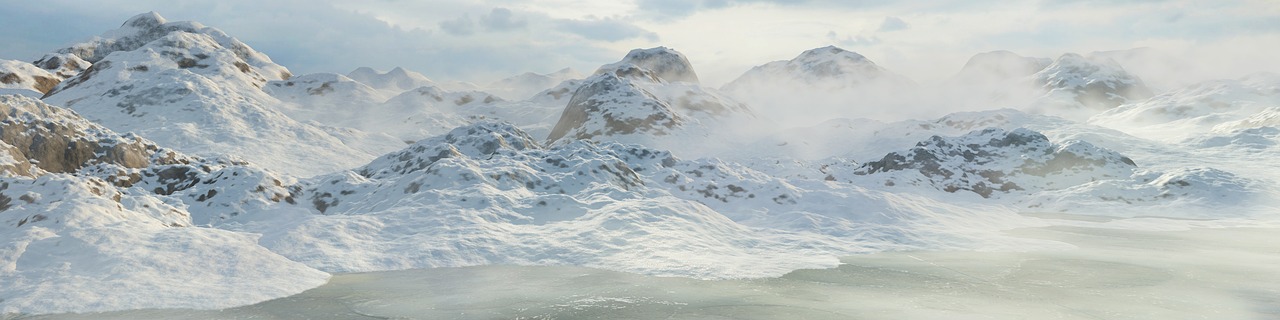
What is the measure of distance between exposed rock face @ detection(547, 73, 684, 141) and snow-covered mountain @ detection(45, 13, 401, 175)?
15787mm

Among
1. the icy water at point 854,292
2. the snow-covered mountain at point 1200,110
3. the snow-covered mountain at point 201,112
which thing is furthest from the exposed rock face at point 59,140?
the snow-covered mountain at point 1200,110

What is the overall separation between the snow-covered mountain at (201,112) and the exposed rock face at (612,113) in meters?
15.8

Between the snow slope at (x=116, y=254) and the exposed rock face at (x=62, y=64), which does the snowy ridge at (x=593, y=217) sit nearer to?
the snow slope at (x=116, y=254)

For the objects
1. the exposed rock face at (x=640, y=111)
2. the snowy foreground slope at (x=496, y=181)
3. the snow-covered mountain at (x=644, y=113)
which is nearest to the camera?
the snowy foreground slope at (x=496, y=181)

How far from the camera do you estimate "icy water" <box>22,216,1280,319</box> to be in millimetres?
15477

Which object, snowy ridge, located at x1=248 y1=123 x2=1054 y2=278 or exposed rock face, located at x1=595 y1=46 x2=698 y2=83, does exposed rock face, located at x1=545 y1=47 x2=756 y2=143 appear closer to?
exposed rock face, located at x1=595 y1=46 x2=698 y2=83

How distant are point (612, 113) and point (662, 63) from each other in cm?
5066

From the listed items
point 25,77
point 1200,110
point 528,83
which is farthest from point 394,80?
point 1200,110

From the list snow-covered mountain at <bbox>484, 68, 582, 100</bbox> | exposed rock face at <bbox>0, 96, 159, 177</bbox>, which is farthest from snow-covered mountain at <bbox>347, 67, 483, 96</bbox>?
exposed rock face at <bbox>0, 96, 159, 177</bbox>

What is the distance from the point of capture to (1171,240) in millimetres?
29875

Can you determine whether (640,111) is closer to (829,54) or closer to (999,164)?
(999,164)

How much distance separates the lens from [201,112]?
197ft

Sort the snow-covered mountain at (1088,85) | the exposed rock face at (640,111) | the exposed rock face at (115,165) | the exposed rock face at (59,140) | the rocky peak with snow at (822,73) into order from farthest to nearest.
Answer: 1. the rocky peak with snow at (822,73)
2. the snow-covered mountain at (1088,85)
3. the exposed rock face at (640,111)
4. the exposed rock face at (59,140)
5. the exposed rock face at (115,165)

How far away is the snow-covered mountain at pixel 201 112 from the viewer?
53.8m
